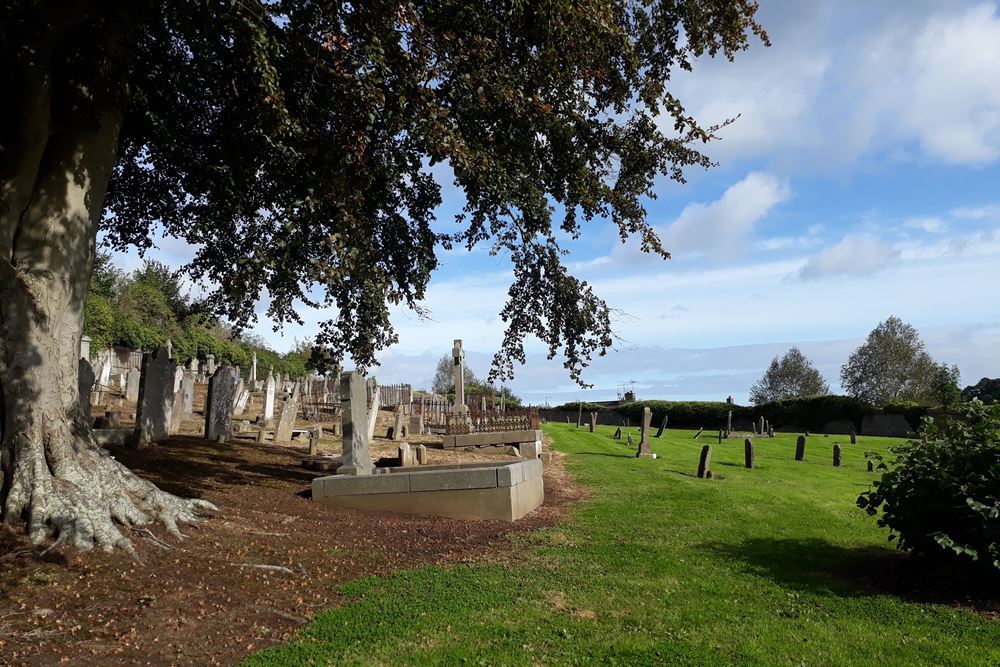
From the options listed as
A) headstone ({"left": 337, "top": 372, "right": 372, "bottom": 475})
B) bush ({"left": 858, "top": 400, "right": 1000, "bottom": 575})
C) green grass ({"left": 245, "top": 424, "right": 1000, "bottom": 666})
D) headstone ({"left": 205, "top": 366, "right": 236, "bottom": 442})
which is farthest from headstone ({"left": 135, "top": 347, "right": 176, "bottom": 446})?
bush ({"left": 858, "top": 400, "right": 1000, "bottom": 575})

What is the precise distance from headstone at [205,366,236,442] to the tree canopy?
3.83 metres

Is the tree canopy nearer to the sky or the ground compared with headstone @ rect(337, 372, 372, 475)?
nearer to the sky

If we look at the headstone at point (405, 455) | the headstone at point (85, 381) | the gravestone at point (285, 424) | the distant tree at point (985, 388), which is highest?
the distant tree at point (985, 388)

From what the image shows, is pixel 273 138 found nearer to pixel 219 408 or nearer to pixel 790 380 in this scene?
pixel 219 408

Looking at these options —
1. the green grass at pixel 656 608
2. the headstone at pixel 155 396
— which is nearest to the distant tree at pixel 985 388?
the green grass at pixel 656 608

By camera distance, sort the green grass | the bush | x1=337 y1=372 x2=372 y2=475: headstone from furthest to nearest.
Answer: x1=337 y1=372 x2=372 y2=475: headstone < the bush < the green grass

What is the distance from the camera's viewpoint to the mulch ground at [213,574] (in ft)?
16.6

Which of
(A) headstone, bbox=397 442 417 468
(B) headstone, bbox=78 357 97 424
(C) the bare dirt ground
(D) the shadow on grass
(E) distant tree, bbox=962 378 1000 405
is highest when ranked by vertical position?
(E) distant tree, bbox=962 378 1000 405

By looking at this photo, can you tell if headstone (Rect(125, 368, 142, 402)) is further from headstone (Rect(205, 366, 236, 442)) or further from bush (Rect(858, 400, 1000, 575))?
bush (Rect(858, 400, 1000, 575))

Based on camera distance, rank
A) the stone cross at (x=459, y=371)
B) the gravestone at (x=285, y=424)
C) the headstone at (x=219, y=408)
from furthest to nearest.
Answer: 1. the stone cross at (x=459, y=371)
2. the gravestone at (x=285, y=424)
3. the headstone at (x=219, y=408)

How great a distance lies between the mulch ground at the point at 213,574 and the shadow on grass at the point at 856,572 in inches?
128

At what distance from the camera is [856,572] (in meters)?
8.50

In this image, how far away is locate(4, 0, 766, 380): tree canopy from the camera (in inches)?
299

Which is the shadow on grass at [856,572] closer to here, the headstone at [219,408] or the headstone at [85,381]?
the headstone at [85,381]
